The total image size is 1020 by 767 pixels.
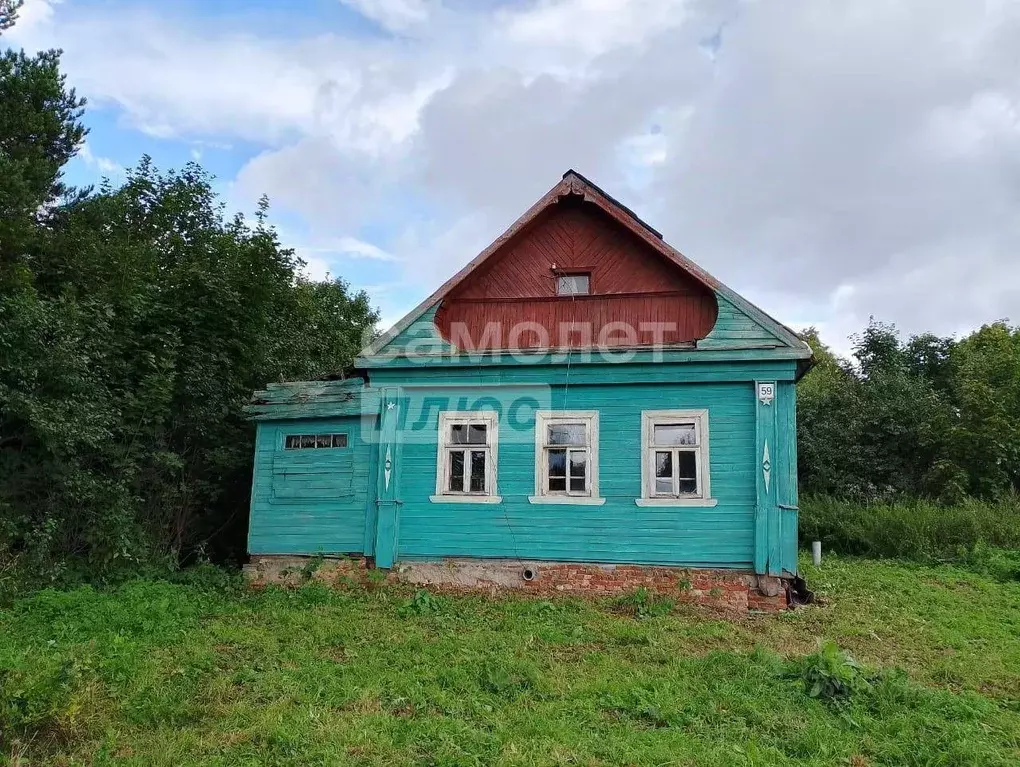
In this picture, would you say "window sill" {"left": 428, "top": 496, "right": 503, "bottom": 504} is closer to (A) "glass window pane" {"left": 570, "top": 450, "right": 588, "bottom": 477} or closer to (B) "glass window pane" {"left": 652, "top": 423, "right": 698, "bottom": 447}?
(A) "glass window pane" {"left": 570, "top": 450, "right": 588, "bottom": 477}

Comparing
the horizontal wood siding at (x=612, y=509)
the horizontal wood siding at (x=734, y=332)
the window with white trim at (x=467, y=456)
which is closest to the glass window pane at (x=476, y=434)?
the window with white trim at (x=467, y=456)

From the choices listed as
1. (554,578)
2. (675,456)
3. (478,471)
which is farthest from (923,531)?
(478,471)

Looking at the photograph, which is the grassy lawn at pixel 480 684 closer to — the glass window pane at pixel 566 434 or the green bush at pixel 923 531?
the glass window pane at pixel 566 434

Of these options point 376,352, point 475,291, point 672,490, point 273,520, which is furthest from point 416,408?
point 672,490

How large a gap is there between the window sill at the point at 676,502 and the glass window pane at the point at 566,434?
1.14m

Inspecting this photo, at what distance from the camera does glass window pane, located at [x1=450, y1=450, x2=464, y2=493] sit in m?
9.97

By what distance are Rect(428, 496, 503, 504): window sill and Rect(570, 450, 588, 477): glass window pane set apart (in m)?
1.11

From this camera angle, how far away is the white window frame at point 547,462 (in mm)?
9547

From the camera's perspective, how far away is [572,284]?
1038cm

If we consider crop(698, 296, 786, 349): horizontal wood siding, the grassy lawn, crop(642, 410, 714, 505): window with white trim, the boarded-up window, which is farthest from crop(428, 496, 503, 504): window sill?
crop(698, 296, 786, 349): horizontal wood siding

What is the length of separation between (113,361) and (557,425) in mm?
6707

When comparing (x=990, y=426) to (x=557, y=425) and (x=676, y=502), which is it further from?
(x=557, y=425)

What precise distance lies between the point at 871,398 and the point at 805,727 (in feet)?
57.8

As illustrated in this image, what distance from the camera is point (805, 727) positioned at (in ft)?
16.2
